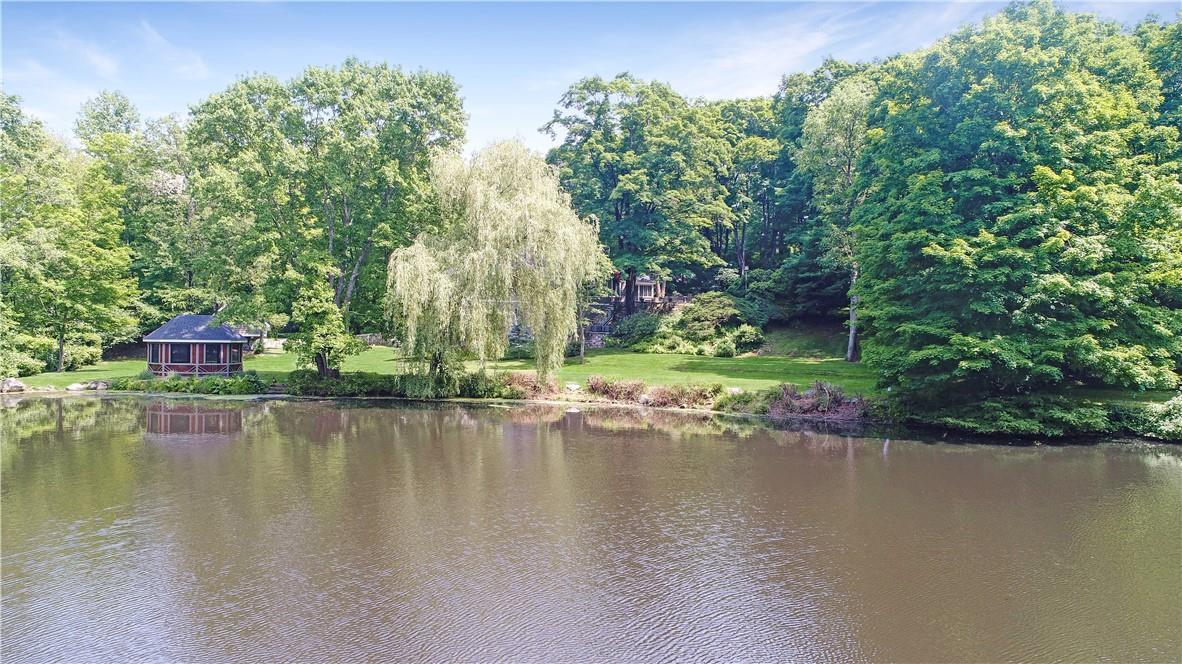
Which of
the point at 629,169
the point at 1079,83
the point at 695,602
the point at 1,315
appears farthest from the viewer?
the point at 629,169

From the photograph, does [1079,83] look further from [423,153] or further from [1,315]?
[1,315]

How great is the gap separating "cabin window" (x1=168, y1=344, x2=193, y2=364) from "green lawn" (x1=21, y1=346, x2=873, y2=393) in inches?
117

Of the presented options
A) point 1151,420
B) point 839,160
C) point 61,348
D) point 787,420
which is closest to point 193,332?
point 61,348

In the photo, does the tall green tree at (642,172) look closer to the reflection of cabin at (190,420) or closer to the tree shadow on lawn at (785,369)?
the tree shadow on lawn at (785,369)

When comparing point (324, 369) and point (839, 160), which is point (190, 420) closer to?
point (324, 369)

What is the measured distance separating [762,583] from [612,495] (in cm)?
506

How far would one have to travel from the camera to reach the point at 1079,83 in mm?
21844

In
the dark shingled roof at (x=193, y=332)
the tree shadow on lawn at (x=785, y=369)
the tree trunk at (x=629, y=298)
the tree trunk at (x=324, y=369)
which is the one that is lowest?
the tree shadow on lawn at (x=785, y=369)

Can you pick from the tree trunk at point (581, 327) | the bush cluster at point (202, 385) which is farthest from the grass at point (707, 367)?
the bush cluster at point (202, 385)

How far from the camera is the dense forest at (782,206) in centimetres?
2144

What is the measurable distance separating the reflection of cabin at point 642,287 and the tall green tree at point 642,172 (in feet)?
10.0

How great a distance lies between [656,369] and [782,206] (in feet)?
60.2

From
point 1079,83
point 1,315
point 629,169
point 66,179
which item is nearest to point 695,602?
point 1079,83

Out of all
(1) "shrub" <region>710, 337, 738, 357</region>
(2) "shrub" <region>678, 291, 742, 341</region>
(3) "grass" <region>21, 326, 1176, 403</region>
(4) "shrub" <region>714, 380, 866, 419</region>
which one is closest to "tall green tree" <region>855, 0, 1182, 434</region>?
(4) "shrub" <region>714, 380, 866, 419</region>
